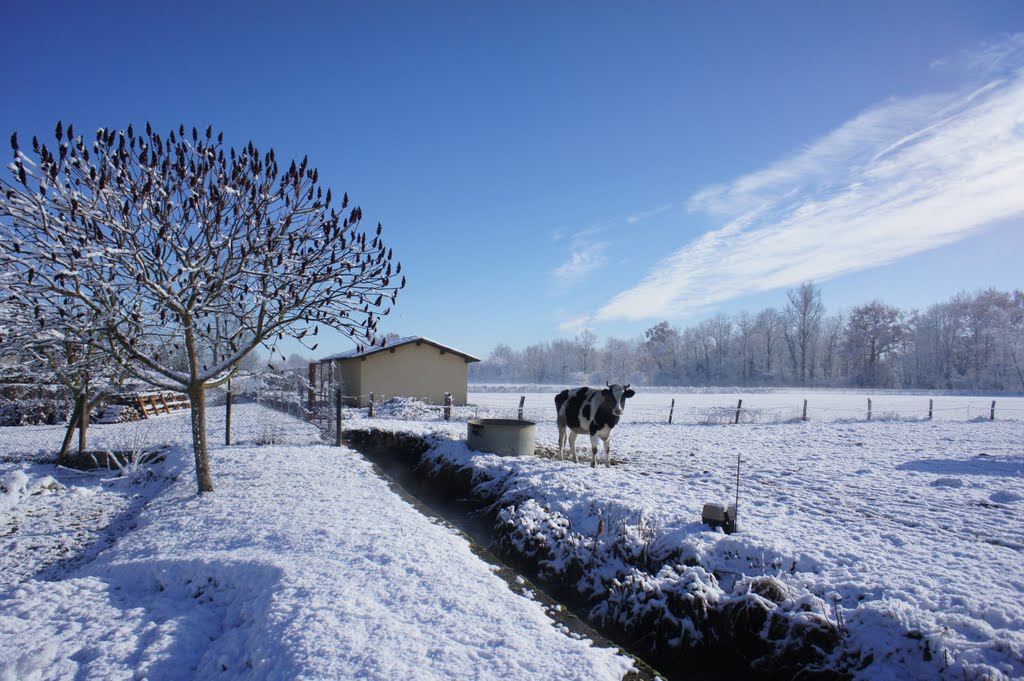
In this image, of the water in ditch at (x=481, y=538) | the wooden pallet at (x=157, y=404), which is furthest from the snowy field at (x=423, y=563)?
the wooden pallet at (x=157, y=404)

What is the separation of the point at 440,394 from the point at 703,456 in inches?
674

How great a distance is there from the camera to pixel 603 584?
6.07m

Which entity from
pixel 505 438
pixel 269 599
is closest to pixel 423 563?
pixel 269 599

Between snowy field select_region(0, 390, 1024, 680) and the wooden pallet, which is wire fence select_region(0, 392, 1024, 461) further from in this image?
snowy field select_region(0, 390, 1024, 680)

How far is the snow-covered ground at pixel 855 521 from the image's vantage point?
420cm

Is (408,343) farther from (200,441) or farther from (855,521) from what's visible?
(855,521)

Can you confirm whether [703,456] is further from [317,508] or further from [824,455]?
[317,508]

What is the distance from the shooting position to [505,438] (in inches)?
446

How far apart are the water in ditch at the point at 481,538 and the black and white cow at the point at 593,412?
118 inches

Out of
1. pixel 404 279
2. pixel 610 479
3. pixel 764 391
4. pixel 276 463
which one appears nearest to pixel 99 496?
pixel 276 463

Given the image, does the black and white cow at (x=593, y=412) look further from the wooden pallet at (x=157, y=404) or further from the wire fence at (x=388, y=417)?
the wooden pallet at (x=157, y=404)

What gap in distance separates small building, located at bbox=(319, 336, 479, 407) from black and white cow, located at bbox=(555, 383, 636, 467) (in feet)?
50.8

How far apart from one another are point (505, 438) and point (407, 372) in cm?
1607

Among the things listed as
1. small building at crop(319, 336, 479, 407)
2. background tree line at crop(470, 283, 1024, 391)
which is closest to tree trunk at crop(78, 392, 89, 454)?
small building at crop(319, 336, 479, 407)
